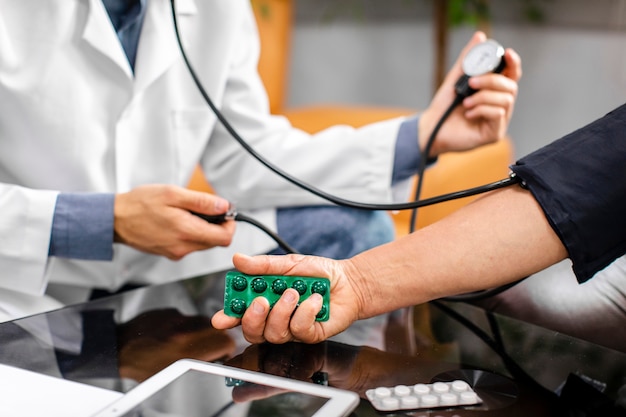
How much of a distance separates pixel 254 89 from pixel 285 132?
0.09 m

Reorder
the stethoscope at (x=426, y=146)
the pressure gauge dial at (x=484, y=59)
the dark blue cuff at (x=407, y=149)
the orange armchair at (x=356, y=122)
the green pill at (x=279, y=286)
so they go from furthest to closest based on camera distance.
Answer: the orange armchair at (x=356, y=122) < the dark blue cuff at (x=407, y=149) < the pressure gauge dial at (x=484, y=59) < the stethoscope at (x=426, y=146) < the green pill at (x=279, y=286)

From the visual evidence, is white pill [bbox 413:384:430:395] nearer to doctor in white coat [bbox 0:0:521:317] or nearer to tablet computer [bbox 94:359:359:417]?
tablet computer [bbox 94:359:359:417]

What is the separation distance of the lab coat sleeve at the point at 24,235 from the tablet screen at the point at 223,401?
0.41 m

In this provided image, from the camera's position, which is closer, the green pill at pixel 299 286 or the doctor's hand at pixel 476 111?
the green pill at pixel 299 286

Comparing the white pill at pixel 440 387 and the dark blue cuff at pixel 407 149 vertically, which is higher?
the dark blue cuff at pixel 407 149

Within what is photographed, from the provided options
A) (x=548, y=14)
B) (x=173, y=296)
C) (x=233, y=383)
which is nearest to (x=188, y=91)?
(x=173, y=296)

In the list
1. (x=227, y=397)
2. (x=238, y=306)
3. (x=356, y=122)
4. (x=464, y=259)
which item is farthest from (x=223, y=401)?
(x=356, y=122)

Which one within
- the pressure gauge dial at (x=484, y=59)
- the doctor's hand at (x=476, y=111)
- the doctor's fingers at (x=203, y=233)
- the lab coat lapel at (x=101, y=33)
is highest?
the lab coat lapel at (x=101, y=33)

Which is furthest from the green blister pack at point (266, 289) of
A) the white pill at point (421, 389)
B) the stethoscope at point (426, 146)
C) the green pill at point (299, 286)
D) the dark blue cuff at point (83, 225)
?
the dark blue cuff at point (83, 225)

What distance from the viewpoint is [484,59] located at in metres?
1.00

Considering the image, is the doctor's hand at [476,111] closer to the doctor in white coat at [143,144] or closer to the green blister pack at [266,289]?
the doctor in white coat at [143,144]

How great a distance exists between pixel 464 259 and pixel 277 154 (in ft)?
1.75

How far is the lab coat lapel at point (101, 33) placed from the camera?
1.00m

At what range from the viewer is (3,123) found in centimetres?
100
